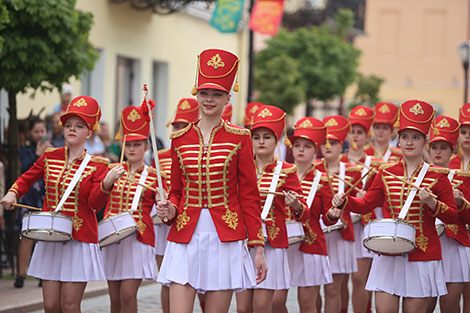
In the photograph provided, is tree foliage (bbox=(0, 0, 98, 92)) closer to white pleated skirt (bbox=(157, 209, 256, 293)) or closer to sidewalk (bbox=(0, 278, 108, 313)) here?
sidewalk (bbox=(0, 278, 108, 313))

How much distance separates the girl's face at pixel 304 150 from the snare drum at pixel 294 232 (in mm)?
1065

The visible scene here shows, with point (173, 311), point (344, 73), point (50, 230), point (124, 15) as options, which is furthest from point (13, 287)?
point (344, 73)

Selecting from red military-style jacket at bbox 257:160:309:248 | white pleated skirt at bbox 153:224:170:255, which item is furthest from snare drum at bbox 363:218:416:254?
white pleated skirt at bbox 153:224:170:255

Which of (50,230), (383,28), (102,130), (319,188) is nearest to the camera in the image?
(50,230)

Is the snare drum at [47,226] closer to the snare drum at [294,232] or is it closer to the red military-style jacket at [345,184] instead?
the snare drum at [294,232]

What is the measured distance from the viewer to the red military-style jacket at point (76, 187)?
879cm

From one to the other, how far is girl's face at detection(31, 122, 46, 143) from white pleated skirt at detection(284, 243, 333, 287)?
4.73 meters

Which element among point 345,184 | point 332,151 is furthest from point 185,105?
point 345,184

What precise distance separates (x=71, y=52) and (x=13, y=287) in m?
3.00

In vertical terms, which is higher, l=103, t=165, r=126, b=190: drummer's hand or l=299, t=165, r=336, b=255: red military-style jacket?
l=103, t=165, r=126, b=190: drummer's hand

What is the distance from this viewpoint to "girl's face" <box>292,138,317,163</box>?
1040cm

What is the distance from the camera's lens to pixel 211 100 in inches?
279

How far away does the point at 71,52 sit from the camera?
12703 millimetres

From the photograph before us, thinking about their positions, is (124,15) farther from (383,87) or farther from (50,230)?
(383,87)
